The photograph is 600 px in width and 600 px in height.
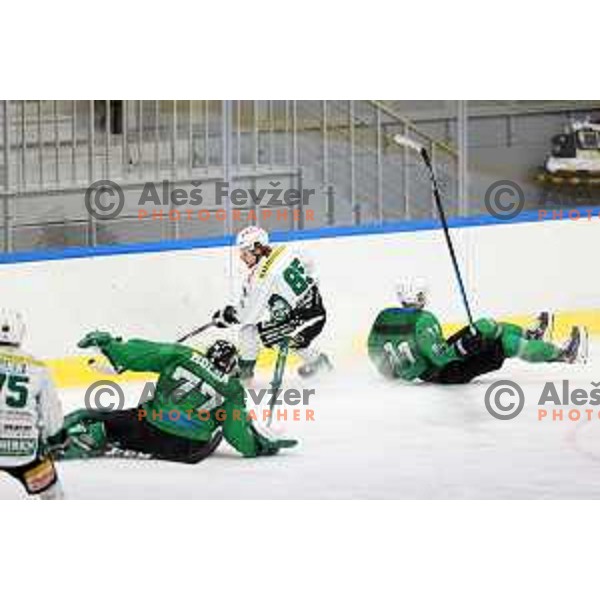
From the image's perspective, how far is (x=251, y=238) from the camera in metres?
5.95

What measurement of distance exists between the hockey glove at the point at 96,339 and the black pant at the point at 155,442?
0.20 meters

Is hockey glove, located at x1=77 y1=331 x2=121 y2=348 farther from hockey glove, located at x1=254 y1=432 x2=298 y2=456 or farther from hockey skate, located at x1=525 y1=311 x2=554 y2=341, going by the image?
hockey skate, located at x1=525 y1=311 x2=554 y2=341

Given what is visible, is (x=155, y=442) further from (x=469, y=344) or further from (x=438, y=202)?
(x=438, y=202)

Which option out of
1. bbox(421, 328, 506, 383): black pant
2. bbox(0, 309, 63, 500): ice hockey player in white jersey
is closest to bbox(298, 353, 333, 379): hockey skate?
bbox(421, 328, 506, 383): black pant

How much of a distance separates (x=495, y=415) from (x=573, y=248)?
0.51 meters

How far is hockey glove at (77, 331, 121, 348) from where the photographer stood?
5.90m

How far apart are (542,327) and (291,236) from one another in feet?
2.42

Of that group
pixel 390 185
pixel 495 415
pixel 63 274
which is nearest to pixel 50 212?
pixel 63 274

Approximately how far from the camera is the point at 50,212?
5910 millimetres

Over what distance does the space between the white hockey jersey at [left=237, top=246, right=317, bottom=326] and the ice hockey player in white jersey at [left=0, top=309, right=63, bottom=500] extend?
57 cm

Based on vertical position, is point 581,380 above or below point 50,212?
below

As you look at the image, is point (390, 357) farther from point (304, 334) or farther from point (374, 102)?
point (374, 102)
